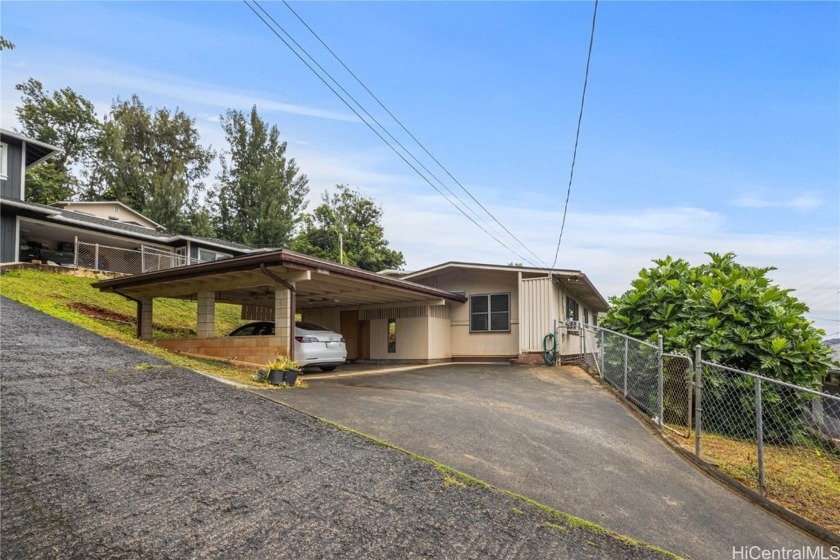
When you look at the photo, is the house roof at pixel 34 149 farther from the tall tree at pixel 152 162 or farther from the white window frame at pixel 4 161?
the tall tree at pixel 152 162

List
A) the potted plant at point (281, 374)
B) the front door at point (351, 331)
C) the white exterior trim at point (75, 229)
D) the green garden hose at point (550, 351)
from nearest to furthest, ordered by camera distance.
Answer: the potted plant at point (281, 374) < the green garden hose at point (550, 351) < the front door at point (351, 331) < the white exterior trim at point (75, 229)

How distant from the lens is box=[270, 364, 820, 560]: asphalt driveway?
4094mm

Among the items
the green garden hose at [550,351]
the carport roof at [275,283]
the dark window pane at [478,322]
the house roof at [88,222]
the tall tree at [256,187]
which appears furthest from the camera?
the tall tree at [256,187]

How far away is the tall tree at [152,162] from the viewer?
1422 inches

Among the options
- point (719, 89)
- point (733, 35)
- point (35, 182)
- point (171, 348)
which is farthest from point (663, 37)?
point (35, 182)

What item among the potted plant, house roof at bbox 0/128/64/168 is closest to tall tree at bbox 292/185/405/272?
house roof at bbox 0/128/64/168

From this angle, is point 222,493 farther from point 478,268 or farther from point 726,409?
point 478,268

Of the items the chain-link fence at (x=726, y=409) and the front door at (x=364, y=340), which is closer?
the chain-link fence at (x=726, y=409)

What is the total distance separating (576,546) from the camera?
3381 millimetres

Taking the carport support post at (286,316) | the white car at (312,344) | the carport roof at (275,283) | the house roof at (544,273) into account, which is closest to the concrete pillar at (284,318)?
the carport support post at (286,316)

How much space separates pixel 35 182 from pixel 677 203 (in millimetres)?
39060

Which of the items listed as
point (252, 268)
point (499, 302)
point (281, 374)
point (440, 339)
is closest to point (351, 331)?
point (440, 339)

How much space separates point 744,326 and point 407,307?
940 cm

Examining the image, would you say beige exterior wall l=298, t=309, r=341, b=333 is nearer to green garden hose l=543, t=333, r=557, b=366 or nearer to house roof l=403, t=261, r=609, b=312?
house roof l=403, t=261, r=609, b=312
